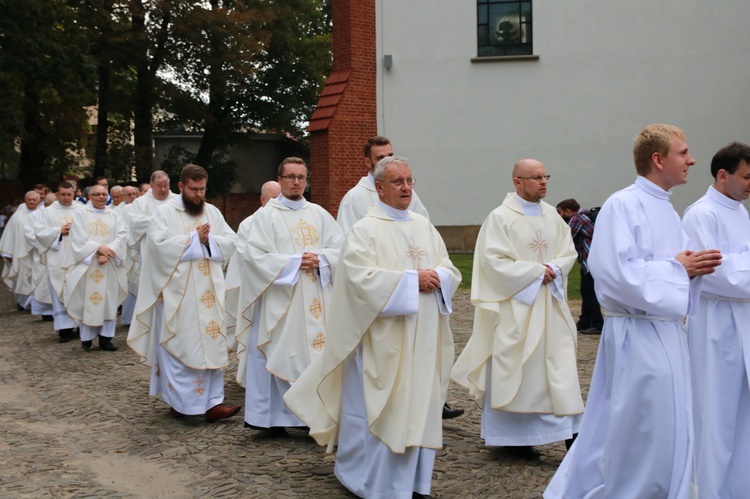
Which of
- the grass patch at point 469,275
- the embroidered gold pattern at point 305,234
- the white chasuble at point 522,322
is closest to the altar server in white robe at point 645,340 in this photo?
the white chasuble at point 522,322

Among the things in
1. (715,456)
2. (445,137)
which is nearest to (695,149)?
(445,137)

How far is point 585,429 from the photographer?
4945mm

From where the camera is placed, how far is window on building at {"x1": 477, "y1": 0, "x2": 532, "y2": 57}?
882 inches

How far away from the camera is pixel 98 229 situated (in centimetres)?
1310

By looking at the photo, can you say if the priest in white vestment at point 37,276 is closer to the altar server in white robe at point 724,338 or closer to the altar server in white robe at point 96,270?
the altar server in white robe at point 96,270

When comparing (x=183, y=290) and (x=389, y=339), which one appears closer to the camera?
(x=389, y=339)

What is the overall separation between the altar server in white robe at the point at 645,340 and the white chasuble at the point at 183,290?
415 cm

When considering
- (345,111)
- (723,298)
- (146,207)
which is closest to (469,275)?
(345,111)

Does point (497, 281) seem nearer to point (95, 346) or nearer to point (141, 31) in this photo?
point (95, 346)

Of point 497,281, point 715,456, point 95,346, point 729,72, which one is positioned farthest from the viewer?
point 729,72

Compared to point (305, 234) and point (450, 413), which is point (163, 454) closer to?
point (305, 234)

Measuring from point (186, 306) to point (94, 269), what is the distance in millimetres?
5068

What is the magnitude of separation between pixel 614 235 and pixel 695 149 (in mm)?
18559

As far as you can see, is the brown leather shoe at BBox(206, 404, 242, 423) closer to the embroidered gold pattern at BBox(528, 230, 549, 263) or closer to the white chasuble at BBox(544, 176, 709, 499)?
the embroidered gold pattern at BBox(528, 230, 549, 263)
